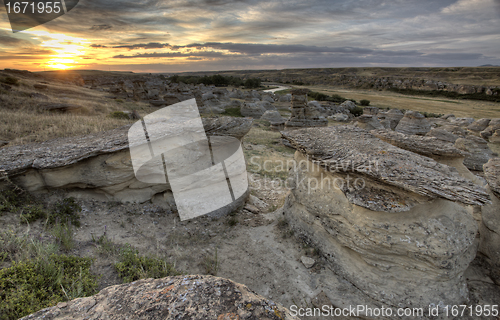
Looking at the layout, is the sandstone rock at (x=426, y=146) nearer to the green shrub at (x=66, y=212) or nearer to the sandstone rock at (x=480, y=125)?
the green shrub at (x=66, y=212)

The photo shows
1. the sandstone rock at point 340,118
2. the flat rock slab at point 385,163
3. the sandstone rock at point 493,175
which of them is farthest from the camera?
the sandstone rock at point 340,118

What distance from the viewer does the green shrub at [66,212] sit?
4.70m

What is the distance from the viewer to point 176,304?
173 cm

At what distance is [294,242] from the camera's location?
518cm

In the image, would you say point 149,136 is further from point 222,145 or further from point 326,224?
point 326,224

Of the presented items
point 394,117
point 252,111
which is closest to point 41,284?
point 252,111

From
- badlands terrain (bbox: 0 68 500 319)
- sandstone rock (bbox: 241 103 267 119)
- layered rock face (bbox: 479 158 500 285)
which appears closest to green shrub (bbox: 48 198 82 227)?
badlands terrain (bbox: 0 68 500 319)

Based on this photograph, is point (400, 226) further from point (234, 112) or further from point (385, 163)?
point (234, 112)

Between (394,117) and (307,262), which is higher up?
(394,117)

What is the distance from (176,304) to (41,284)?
243cm

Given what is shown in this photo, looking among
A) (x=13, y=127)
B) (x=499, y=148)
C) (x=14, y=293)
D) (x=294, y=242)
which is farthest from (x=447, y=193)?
(x=499, y=148)

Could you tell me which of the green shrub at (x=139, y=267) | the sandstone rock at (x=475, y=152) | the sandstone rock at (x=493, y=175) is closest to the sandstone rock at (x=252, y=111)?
the sandstone rock at (x=475, y=152)
